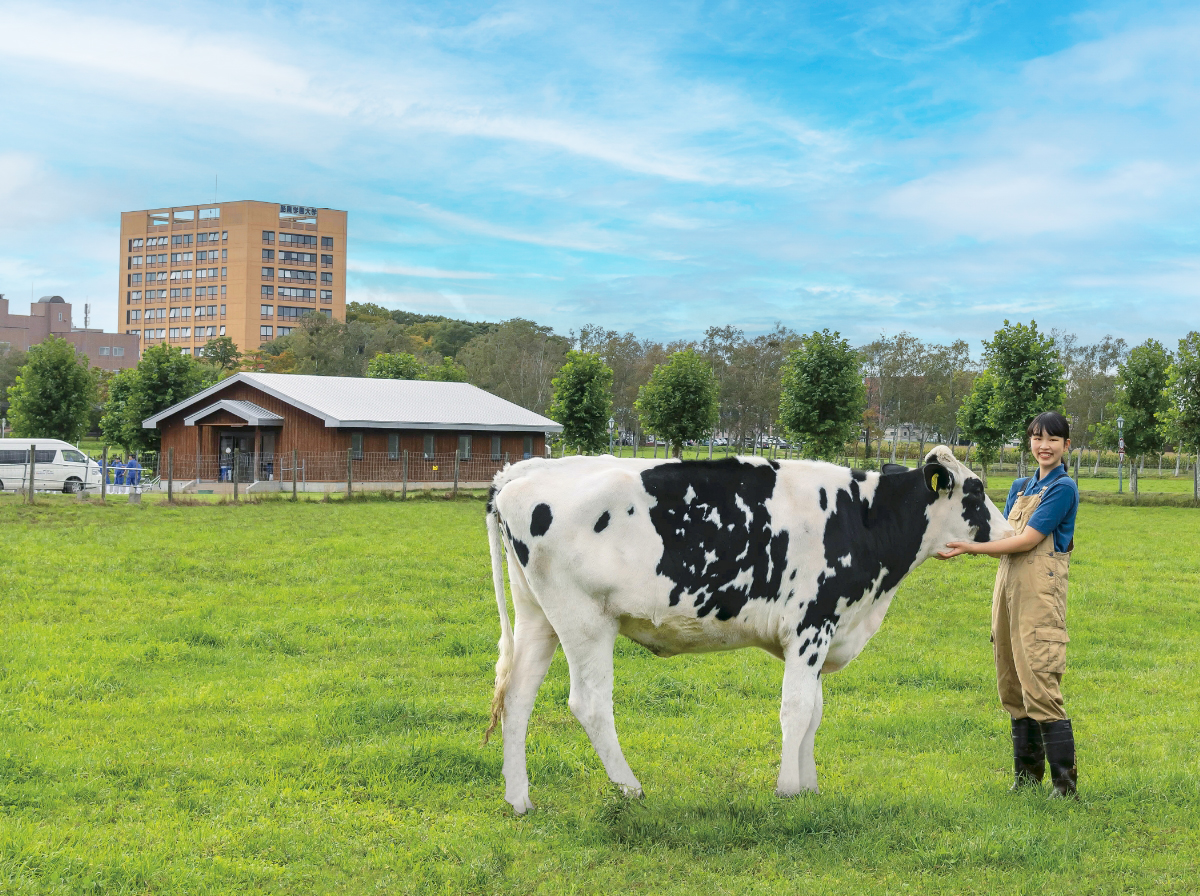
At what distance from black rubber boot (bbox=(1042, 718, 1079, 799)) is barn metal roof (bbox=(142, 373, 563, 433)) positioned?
110 feet

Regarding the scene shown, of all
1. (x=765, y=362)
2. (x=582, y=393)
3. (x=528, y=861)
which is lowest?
(x=528, y=861)

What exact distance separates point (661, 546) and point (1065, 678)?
559cm

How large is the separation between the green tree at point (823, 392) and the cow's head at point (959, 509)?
1398 inches

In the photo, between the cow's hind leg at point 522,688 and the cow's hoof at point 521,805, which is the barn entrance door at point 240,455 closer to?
the cow's hind leg at point 522,688

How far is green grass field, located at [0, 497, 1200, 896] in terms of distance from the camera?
468cm

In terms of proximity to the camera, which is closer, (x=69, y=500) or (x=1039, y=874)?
(x=1039, y=874)

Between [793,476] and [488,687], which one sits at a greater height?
[793,476]

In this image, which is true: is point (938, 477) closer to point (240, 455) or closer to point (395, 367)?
point (240, 455)

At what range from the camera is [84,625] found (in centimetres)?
993

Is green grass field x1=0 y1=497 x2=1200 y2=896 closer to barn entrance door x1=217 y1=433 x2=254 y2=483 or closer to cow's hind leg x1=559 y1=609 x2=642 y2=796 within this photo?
cow's hind leg x1=559 y1=609 x2=642 y2=796

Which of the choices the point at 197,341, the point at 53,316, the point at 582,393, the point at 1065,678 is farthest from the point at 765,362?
the point at 53,316

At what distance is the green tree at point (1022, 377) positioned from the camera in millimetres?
38781

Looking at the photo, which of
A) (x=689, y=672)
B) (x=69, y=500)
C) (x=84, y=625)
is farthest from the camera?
(x=69, y=500)

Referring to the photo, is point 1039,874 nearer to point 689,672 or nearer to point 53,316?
point 689,672
